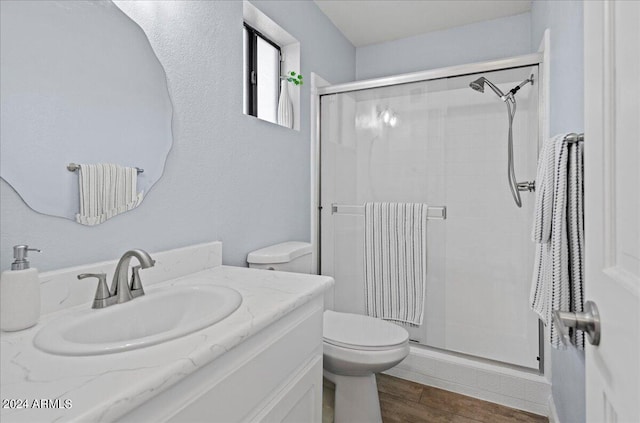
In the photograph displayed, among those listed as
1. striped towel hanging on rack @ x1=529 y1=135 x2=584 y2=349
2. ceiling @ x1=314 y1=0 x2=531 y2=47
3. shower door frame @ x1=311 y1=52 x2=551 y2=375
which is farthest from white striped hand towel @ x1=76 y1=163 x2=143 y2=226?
ceiling @ x1=314 y1=0 x2=531 y2=47

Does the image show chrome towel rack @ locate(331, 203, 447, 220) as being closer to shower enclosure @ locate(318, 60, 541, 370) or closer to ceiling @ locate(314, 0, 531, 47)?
shower enclosure @ locate(318, 60, 541, 370)

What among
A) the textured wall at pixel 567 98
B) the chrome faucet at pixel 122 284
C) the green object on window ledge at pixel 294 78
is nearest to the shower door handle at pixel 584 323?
the textured wall at pixel 567 98

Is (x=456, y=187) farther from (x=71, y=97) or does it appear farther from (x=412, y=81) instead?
(x=71, y=97)

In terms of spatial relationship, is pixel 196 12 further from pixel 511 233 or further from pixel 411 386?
pixel 411 386

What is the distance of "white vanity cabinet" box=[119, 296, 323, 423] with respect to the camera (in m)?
0.68

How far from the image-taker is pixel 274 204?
198 centimetres

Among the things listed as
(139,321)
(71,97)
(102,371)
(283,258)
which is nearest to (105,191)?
(71,97)

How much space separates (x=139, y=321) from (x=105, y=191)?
1.36 ft

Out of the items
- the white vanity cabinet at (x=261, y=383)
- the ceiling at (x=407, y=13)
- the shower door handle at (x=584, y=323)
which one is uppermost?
the ceiling at (x=407, y=13)

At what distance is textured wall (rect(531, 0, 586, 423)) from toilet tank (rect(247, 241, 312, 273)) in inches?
47.2

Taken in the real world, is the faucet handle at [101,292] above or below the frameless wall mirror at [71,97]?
below

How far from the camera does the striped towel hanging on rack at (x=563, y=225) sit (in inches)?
39.9

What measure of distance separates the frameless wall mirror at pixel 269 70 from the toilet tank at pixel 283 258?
28.8 inches

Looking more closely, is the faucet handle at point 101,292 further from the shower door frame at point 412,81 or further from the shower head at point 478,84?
the shower head at point 478,84
